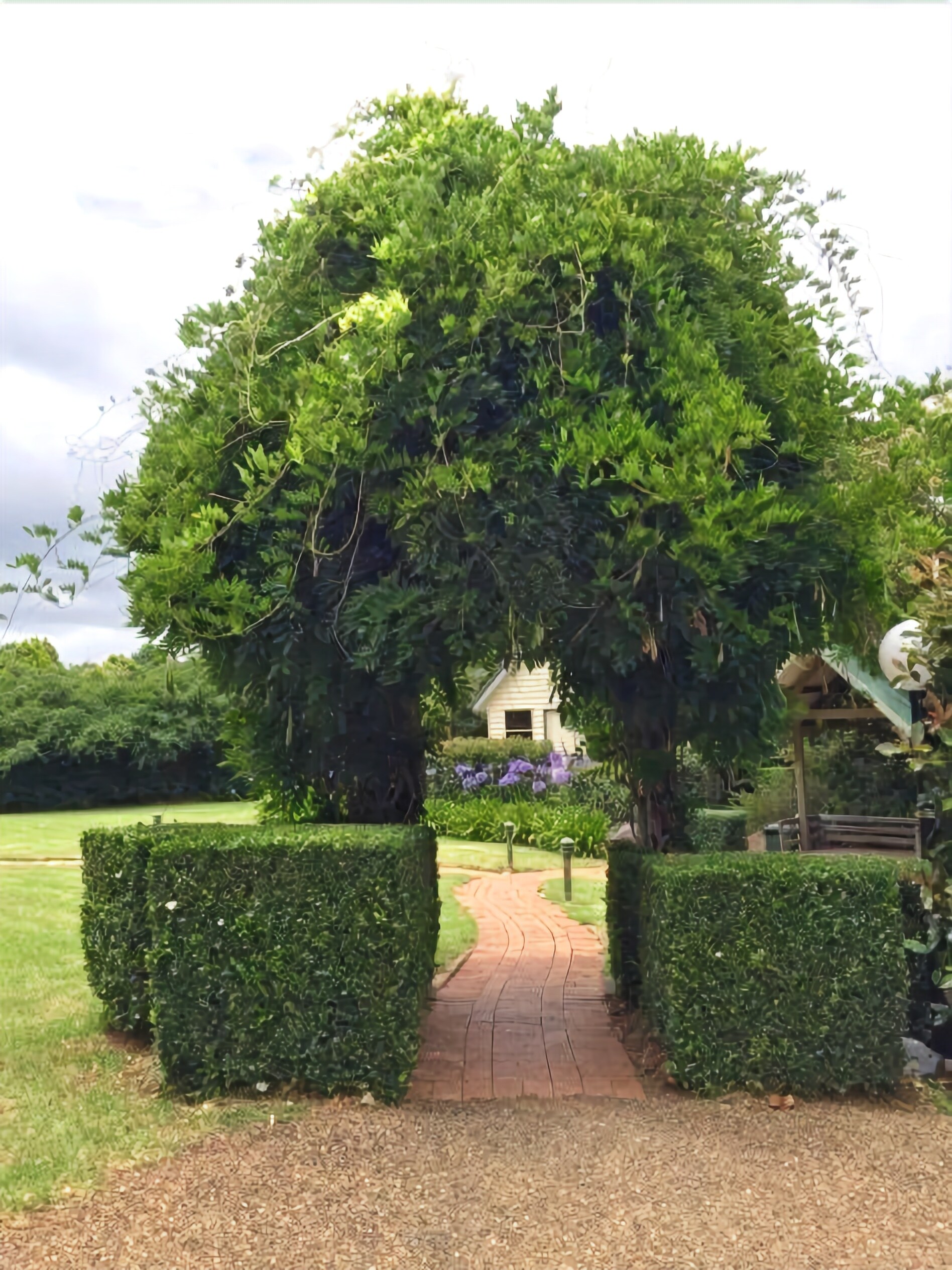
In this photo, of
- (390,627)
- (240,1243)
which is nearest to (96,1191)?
(240,1243)

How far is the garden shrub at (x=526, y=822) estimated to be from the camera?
18547 mm

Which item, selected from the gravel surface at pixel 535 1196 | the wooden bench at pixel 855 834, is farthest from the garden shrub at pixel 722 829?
the gravel surface at pixel 535 1196

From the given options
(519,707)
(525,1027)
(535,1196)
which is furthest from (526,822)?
(535,1196)

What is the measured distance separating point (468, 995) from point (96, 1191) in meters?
3.90

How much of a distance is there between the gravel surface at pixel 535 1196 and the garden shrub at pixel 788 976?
0.20 metres

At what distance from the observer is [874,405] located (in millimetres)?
5656

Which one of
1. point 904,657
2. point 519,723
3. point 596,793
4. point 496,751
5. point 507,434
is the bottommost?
point 596,793

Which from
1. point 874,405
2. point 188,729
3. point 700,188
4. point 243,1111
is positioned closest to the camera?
point 243,1111

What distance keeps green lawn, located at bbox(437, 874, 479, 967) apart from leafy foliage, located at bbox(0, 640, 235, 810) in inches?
639

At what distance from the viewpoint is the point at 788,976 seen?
193 inches

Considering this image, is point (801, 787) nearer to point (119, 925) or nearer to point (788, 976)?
point (788, 976)

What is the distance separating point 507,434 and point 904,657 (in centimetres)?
251

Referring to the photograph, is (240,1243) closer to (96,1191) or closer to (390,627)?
(96,1191)

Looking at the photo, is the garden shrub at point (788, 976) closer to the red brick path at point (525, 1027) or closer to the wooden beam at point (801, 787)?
the red brick path at point (525, 1027)
